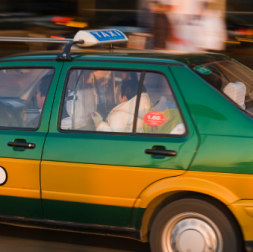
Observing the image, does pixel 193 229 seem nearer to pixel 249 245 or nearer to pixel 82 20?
pixel 249 245

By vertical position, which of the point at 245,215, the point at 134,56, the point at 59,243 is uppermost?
the point at 134,56

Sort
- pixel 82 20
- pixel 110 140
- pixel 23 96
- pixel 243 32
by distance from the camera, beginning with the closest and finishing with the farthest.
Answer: pixel 110 140 < pixel 23 96 < pixel 243 32 < pixel 82 20

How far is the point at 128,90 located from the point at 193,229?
3.59ft

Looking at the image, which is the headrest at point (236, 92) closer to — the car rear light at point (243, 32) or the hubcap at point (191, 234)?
the hubcap at point (191, 234)

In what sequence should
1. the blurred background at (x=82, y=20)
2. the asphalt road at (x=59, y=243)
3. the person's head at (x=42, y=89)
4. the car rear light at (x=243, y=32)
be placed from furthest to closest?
the car rear light at (x=243, y=32)
the blurred background at (x=82, y=20)
the asphalt road at (x=59, y=243)
the person's head at (x=42, y=89)

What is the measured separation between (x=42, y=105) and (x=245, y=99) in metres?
1.55

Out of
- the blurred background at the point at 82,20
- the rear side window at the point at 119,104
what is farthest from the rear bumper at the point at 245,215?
the blurred background at the point at 82,20

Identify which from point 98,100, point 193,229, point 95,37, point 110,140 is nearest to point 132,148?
point 110,140

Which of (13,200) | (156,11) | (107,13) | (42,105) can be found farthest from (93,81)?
(107,13)

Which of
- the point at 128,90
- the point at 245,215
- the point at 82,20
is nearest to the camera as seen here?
the point at 245,215

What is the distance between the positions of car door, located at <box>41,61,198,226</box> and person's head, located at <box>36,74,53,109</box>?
0.45 feet

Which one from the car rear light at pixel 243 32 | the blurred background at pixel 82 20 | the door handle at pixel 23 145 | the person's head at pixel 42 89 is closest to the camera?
the door handle at pixel 23 145

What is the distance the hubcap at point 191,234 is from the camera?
3012 millimetres

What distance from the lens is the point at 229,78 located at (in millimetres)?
3500
